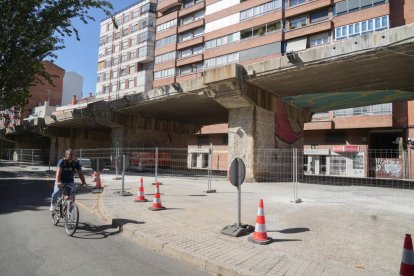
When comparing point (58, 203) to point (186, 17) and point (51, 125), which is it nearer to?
point (51, 125)

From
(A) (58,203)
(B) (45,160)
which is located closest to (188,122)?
(B) (45,160)

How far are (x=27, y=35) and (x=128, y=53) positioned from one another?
46107 mm

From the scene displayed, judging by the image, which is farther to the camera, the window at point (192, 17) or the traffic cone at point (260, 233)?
the window at point (192, 17)

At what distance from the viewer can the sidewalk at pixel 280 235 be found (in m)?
4.48

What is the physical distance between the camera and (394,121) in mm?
29938

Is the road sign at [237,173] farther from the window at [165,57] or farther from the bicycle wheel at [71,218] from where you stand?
the window at [165,57]

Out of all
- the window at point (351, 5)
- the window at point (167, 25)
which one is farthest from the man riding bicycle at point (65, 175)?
the window at point (167, 25)

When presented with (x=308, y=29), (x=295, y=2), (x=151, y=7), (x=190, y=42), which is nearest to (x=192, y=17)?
(x=190, y=42)

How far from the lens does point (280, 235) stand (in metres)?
5.95

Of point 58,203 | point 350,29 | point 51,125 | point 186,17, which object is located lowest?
point 58,203

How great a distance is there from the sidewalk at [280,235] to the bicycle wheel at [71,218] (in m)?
0.99

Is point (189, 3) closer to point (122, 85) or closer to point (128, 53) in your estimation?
point (128, 53)

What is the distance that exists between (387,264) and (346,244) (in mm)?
945

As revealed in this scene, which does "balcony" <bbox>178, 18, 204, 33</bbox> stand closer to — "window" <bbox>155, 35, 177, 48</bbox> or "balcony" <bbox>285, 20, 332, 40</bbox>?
"window" <bbox>155, 35, 177, 48</bbox>
